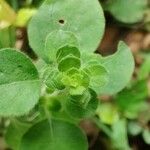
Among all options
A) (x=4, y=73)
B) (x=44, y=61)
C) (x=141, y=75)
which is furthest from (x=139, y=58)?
(x=4, y=73)

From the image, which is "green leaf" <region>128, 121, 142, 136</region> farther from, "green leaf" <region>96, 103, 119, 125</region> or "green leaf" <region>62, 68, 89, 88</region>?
"green leaf" <region>62, 68, 89, 88</region>

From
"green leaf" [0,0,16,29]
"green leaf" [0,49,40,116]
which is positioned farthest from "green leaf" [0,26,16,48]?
"green leaf" [0,49,40,116]

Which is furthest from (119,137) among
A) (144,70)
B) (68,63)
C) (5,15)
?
(68,63)

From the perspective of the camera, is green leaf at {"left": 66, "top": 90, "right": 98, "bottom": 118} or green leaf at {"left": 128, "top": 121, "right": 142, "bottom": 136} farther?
green leaf at {"left": 128, "top": 121, "right": 142, "bottom": 136}

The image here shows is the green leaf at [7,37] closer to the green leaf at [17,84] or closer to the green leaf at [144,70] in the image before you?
the green leaf at [17,84]

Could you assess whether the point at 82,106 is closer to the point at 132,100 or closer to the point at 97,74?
the point at 97,74

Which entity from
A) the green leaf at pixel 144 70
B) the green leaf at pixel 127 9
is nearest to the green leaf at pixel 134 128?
the green leaf at pixel 144 70
